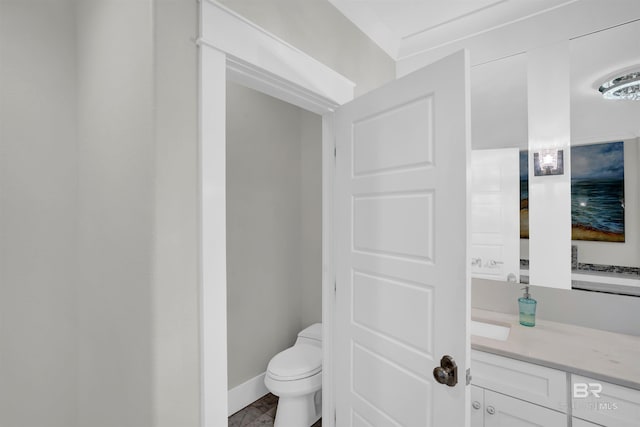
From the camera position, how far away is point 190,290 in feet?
3.16

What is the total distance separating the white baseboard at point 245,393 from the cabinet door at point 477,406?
165 centimetres

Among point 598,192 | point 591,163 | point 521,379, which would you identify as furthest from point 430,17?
point 521,379

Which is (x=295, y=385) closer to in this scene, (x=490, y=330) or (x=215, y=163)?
(x=490, y=330)

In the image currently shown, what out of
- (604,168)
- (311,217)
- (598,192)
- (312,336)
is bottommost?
(312,336)

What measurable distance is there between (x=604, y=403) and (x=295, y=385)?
60.9 inches

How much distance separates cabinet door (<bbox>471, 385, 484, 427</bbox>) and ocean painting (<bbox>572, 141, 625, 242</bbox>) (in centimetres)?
92

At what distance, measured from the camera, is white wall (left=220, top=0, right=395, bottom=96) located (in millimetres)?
1177

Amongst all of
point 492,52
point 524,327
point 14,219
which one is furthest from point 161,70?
point 524,327

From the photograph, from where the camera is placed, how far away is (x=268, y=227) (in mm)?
2600

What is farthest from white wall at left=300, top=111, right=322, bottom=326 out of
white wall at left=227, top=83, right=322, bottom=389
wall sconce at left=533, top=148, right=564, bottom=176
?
wall sconce at left=533, top=148, right=564, bottom=176

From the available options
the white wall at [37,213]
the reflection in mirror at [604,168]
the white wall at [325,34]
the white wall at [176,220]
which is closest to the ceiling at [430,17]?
the white wall at [325,34]

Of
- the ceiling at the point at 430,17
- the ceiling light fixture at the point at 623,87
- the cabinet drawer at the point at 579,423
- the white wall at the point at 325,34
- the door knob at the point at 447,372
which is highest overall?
the ceiling at the point at 430,17

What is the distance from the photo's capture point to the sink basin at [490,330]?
1.73m

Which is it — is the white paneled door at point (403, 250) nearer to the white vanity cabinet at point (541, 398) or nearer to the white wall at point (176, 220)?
the white vanity cabinet at point (541, 398)
